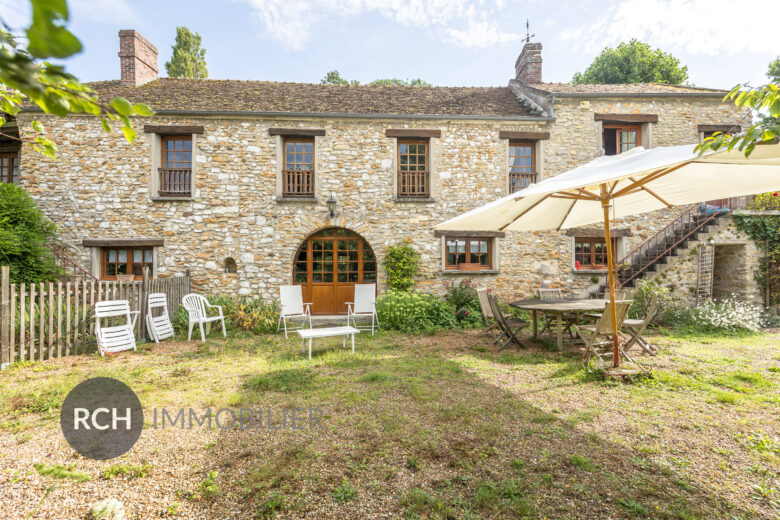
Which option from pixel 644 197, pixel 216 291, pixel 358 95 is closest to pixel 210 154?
pixel 216 291

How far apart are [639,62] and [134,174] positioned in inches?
876

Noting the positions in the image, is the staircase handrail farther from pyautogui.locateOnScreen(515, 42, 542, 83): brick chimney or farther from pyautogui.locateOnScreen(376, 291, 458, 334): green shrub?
pyautogui.locateOnScreen(515, 42, 542, 83): brick chimney

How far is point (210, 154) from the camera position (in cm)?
925

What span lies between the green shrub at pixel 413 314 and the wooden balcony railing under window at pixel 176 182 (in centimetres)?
605

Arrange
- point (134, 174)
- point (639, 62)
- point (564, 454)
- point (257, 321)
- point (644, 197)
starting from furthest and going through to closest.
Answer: point (639, 62) < point (134, 174) < point (257, 321) < point (644, 197) < point (564, 454)

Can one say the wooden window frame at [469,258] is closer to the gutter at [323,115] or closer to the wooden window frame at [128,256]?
the gutter at [323,115]

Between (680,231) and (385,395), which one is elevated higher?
(680,231)

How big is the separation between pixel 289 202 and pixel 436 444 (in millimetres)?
7893

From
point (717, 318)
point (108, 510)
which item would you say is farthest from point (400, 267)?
point (108, 510)

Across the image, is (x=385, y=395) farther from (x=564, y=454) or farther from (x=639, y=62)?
(x=639, y=62)

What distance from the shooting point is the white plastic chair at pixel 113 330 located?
18.5 ft

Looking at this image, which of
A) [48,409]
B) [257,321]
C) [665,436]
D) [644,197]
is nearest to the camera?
[665,436]

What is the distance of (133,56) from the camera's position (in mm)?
10141

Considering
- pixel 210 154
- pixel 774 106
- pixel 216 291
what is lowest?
pixel 216 291
